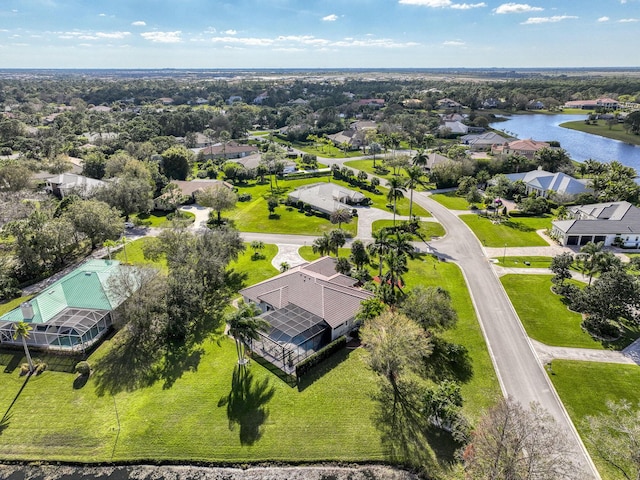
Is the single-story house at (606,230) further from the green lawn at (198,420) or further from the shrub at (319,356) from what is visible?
the green lawn at (198,420)

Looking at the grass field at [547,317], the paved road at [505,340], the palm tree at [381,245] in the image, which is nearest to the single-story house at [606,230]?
the paved road at [505,340]

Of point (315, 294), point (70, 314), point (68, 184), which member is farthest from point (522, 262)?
point (68, 184)

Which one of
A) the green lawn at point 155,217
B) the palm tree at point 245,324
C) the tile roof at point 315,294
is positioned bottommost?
the green lawn at point 155,217

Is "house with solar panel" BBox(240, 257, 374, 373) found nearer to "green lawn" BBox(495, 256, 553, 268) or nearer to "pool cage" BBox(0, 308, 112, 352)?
"pool cage" BBox(0, 308, 112, 352)

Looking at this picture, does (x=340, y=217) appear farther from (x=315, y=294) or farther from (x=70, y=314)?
(x=70, y=314)

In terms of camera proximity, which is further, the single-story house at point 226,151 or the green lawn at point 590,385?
the single-story house at point 226,151
